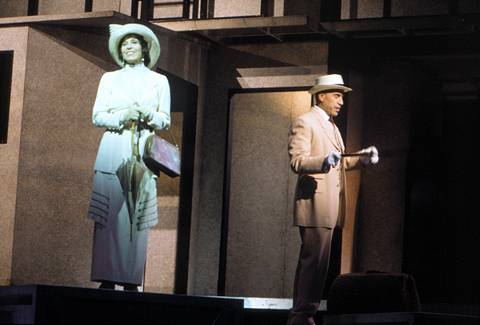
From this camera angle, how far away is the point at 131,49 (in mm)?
10555

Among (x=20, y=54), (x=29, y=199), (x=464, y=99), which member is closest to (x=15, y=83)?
(x=20, y=54)

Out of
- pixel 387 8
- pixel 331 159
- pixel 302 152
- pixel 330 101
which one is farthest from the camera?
pixel 387 8

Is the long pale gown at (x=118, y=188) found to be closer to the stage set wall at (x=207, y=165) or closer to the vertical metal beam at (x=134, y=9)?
the stage set wall at (x=207, y=165)

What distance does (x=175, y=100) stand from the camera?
45.4 feet

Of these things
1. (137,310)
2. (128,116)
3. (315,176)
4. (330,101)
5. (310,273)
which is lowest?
(137,310)

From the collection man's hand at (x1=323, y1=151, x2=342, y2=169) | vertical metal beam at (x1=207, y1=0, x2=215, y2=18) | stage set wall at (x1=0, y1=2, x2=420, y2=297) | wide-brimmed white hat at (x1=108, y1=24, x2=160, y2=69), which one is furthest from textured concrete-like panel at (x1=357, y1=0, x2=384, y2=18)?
man's hand at (x1=323, y1=151, x2=342, y2=169)

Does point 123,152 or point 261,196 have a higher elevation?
point 123,152

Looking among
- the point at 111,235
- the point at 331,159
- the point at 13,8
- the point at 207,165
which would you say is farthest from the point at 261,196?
the point at 331,159

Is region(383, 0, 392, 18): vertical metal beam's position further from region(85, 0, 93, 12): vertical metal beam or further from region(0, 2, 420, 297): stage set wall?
region(85, 0, 93, 12): vertical metal beam

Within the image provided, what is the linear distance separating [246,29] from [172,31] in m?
0.73

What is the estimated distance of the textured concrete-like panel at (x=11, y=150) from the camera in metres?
11.8

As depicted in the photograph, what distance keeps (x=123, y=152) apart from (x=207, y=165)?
3517 mm

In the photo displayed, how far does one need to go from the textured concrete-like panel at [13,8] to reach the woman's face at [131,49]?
3.65 m

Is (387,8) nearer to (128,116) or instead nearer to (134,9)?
(134,9)
